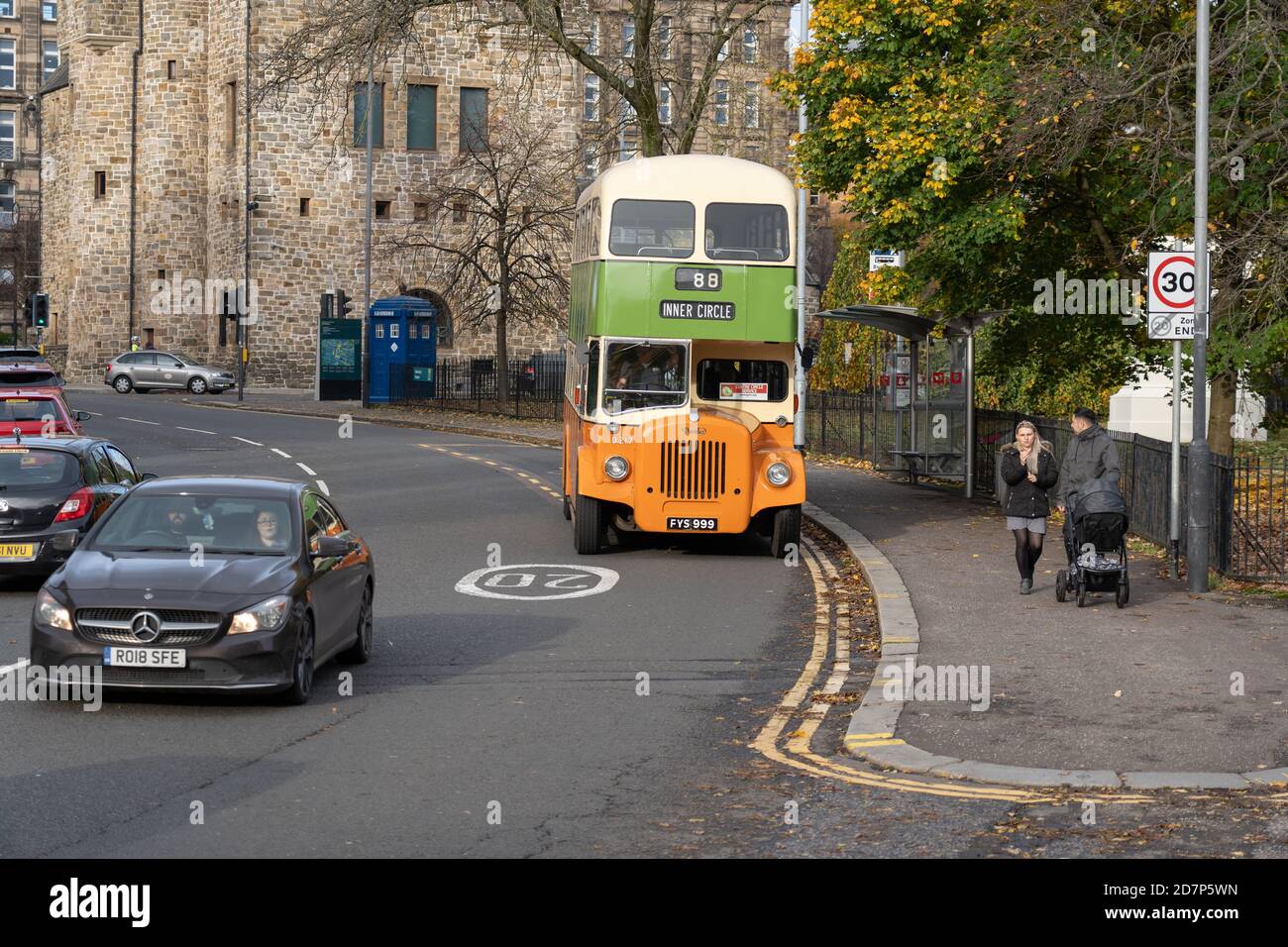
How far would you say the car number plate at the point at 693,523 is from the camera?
1977 centimetres

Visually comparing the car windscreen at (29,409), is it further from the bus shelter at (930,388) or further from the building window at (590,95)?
the building window at (590,95)

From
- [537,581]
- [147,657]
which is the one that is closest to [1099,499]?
[537,581]

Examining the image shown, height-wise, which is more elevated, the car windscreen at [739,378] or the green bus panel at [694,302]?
the green bus panel at [694,302]

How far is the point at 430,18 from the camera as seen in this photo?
68.4 meters

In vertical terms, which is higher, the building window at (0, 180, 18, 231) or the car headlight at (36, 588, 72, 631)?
the building window at (0, 180, 18, 231)

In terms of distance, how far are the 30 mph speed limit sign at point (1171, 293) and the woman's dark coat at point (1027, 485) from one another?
183cm

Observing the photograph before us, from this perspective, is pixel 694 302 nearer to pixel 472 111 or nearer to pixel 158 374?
pixel 158 374

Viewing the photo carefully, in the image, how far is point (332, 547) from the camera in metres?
12.3

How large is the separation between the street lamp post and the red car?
13.2 meters

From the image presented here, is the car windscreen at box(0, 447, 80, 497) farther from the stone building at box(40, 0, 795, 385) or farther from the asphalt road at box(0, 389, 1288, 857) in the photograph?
the stone building at box(40, 0, 795, 385)

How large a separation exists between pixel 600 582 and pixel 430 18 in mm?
53821

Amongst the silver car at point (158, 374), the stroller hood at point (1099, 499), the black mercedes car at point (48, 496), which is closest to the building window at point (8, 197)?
the silver car at point (158, 374)

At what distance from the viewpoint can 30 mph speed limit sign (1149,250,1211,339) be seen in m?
17.2

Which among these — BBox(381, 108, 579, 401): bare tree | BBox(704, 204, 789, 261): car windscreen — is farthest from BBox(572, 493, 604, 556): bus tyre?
BBox(381, 108, 579, 401): bare tree
